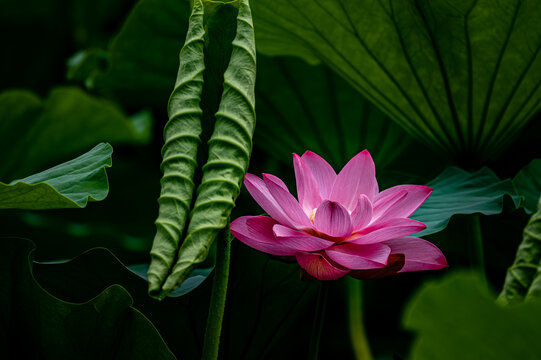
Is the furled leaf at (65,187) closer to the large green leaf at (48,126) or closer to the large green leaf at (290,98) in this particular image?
the large green leaf at (290,98)

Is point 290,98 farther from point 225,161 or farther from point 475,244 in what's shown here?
point 225,161

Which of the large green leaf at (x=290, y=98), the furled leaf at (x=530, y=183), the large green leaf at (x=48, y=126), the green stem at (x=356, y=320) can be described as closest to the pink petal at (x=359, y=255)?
Result: the furled leaf at (x=530, y=183)

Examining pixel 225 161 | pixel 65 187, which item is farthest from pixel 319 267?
pixel 65 187

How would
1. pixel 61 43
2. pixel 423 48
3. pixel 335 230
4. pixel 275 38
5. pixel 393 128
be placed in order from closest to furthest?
pixel 335 230
pixel 423 48
pixel 275 38
pixel 393 128
pixel 61 43

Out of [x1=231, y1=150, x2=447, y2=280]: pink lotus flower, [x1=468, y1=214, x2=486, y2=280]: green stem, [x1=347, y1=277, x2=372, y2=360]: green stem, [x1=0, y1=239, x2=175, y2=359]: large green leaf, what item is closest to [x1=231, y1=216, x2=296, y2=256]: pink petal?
[x1=231, y1=150, x2=447, y2=280]: pink lotus flower

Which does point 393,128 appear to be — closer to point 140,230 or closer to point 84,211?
point 140,230

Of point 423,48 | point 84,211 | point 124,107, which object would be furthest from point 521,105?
point 124,107

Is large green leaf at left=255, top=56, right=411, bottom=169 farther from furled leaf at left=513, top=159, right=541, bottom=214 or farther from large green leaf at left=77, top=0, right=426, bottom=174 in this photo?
furled leaf at left=513, top=159, right=541, bottom=214
